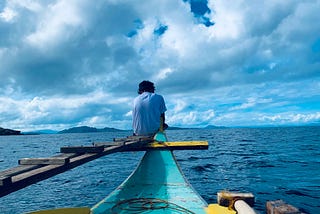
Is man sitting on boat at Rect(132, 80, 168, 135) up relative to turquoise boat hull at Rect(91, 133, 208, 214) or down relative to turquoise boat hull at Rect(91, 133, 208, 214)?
up

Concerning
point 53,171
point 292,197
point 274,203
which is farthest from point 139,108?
point 292,197

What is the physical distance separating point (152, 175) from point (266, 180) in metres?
9.79

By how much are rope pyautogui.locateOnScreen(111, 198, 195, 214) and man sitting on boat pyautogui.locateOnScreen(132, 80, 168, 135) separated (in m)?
4.78

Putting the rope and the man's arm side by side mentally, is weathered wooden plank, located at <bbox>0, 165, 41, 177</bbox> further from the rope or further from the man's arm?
the man's arm

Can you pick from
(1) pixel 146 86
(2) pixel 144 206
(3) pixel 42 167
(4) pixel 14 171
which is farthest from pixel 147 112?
(4) pixel 14 171

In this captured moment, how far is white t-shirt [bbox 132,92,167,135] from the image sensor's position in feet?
32.7

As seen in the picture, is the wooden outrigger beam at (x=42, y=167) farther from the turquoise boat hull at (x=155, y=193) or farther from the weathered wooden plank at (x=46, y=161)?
the turquoise boat hull at (x=155, y=193)

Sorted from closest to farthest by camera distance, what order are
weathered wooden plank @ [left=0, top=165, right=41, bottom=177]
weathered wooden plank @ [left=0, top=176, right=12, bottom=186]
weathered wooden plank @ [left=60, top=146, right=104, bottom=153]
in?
weathered wooden plank @ [left=0, top=176, right=12, bottom=186]
weathered wooden plank @ [left=0, top=165, right=41, bottom=177]
weathered wooden plank @ [left=60, top=146, right=104, bottom=153]

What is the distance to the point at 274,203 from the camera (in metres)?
3.47

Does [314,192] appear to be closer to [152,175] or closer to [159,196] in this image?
[152,175]

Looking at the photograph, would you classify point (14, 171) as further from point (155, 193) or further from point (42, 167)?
point (155, 193)

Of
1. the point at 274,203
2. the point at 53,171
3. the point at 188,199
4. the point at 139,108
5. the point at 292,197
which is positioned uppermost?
the point at 139,108

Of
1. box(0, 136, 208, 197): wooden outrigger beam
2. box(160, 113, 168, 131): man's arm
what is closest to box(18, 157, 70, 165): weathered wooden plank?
box(0, 136, 208, 197): wooden outrigger beam

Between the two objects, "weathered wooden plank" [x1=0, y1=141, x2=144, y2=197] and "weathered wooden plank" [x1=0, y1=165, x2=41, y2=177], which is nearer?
"weathered wooden plank" [x1=0, y1=141, x2=144, y2=197]
